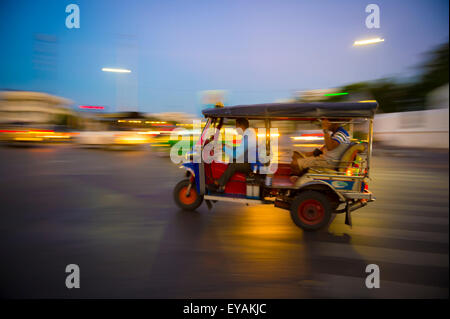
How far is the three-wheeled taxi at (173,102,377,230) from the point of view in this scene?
4.47 metres

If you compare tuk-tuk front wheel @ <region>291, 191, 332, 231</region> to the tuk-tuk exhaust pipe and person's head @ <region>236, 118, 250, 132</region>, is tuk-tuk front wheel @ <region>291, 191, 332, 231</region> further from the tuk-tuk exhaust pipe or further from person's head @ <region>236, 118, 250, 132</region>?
person's head @ <region>236, 118, 250, 132</region>

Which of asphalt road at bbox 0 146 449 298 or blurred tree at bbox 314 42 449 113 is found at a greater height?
blurred tree at bbox 314 42 449 113

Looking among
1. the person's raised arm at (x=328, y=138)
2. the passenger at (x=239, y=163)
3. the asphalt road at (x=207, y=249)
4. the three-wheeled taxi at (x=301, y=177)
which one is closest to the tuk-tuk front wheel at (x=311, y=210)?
the three-wheeled taxi at (x=301, y=177)

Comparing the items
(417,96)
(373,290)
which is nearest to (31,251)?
(373,290)

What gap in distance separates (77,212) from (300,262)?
4.14m

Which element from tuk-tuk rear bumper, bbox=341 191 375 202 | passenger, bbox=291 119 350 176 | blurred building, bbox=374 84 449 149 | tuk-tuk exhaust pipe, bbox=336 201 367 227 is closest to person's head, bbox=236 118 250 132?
passenger, bbox=291 119 350 176

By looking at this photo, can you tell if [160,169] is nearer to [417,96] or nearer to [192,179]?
[192,179]

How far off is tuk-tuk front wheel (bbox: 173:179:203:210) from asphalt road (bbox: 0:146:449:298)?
193 millimetres

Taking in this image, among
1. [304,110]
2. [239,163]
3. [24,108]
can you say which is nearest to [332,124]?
[304,110]

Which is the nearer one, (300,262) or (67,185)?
(300,262)

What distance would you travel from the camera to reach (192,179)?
5453 millimetres

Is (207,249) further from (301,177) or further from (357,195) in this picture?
(357,195)

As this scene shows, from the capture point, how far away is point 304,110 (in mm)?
4504

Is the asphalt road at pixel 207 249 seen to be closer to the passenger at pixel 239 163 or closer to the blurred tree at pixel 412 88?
the passenger at pixel 239 163
